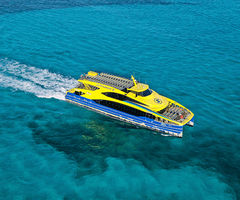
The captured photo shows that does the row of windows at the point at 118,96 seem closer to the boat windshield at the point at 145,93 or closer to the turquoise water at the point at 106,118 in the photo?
the boat windshield at the point at 145,93

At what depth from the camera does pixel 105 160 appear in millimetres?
30953

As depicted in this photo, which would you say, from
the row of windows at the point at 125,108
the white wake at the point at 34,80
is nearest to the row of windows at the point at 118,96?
the row of windows at the point at 125,108

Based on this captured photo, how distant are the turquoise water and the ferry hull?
1.06 meters

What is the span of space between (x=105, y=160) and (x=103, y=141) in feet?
12.5

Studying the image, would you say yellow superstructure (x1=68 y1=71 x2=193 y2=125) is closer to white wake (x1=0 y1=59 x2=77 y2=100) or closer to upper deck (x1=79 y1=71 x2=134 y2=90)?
upper deck (x1=79 y1=71 x2=134 y2=90)

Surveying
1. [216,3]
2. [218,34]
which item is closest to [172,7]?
[216,3]

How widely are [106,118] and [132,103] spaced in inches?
208

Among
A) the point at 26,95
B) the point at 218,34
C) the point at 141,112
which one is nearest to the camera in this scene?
the point at 141,112

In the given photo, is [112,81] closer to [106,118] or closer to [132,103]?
[132,103]

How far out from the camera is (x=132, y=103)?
3772 centimetres

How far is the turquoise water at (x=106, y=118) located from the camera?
28.2m

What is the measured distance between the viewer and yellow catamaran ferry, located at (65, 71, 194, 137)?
3609cm

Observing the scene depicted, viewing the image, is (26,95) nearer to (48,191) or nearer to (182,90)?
(48,191)

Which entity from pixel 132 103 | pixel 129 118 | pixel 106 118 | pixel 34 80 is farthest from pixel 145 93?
pixel 34 80
